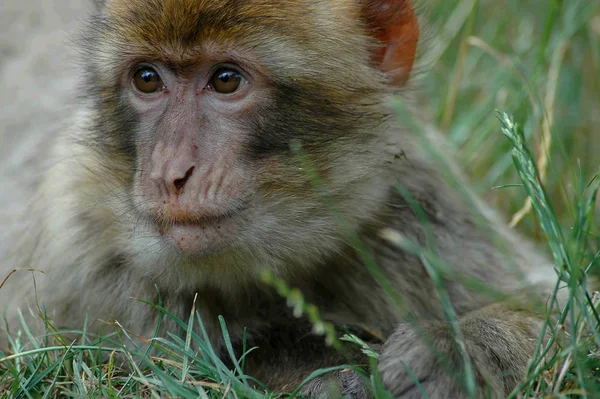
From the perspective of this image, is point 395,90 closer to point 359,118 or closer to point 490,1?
point 359,118

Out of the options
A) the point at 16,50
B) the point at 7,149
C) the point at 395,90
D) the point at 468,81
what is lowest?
the point at 7,149

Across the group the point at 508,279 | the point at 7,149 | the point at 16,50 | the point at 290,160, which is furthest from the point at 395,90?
the point at 16,50

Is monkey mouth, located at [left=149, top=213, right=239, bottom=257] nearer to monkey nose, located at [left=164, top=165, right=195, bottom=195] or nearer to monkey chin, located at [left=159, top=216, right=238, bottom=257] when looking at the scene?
monkey chin, located at [left=159, top=216, right=238, bottom=257]

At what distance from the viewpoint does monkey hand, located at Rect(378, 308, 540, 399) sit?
280 cm

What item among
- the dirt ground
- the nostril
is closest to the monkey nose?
the nostril

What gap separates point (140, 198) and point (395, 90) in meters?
1.13

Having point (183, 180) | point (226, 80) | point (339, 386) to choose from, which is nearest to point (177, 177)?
point (183, 180)

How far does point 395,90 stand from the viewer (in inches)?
144

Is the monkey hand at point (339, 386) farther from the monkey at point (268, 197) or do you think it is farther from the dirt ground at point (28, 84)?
the dirt ground at point (28, 84)

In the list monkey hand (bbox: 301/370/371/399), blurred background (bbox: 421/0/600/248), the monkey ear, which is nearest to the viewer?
monkey hand (bbox: 301/370/371/399)

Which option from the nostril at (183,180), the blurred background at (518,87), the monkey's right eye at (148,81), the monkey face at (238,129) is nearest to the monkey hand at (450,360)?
the monkey face at (238,129)

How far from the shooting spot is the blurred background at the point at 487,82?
17.4 ft

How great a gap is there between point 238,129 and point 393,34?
0.82m

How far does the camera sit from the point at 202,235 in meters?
3.10
